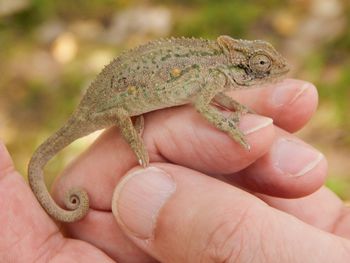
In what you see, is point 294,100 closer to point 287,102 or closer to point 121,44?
point 287,102

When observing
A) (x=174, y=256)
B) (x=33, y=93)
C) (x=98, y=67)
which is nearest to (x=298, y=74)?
(x=98, y=67)

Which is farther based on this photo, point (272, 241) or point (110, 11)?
point (110, 11)

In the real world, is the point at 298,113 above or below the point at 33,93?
above

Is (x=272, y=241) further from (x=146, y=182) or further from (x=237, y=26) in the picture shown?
(x=237, y=26)

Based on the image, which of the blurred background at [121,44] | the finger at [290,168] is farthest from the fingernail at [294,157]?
the blurred background at [121,44]

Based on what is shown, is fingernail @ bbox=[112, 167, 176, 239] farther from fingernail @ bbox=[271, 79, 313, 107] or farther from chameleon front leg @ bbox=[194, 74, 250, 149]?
fingernail @ bbox=[271, 79, 313, 107]

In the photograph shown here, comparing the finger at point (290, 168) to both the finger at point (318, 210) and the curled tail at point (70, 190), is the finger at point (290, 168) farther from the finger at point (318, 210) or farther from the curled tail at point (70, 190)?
the curled tail at point (70, 190)

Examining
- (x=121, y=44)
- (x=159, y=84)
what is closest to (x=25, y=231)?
(x=159, y=84)
